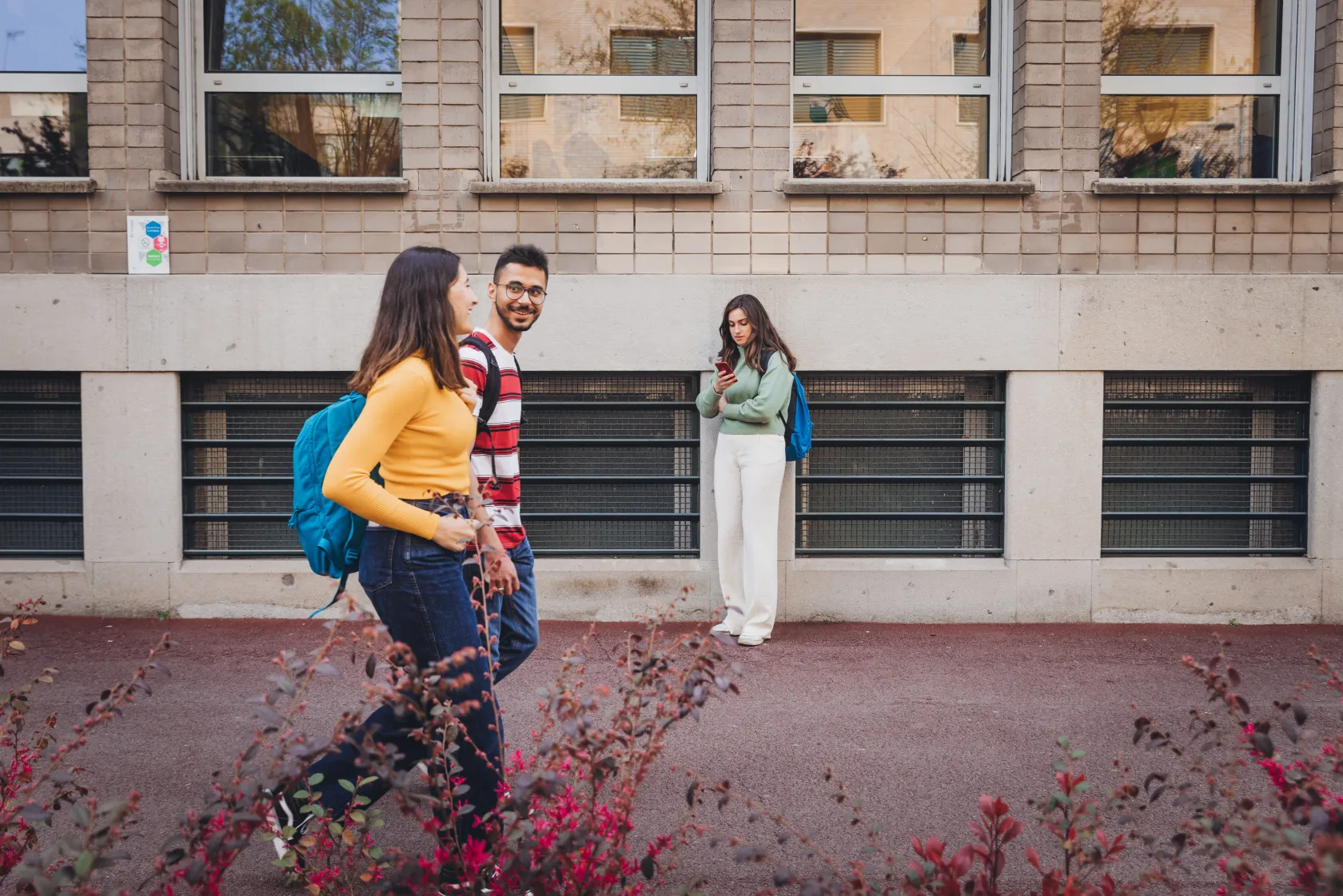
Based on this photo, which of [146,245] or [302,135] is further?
[302,135]

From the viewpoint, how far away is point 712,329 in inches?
285

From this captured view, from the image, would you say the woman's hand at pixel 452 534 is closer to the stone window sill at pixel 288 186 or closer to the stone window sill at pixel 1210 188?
the stone window sill at pixel 288 186

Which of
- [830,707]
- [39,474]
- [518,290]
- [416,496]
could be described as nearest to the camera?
[416,496]

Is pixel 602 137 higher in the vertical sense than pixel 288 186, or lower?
higher

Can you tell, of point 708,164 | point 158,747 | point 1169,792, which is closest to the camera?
point 1169,792

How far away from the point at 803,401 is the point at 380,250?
315cm

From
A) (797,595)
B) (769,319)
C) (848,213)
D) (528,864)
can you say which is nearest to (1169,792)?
(528,864)

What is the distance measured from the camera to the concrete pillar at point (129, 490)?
7242 mm

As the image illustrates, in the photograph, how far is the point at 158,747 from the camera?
4.65 metres

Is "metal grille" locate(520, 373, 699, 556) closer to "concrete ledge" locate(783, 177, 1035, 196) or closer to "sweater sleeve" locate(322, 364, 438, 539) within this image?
"concrete ledge" locate(783, 177, 1035, 196)

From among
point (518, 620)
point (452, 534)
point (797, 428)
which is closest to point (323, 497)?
point (452, 534)

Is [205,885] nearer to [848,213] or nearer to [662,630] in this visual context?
[662,630]

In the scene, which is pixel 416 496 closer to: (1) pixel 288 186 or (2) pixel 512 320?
(2) pixel 512 320

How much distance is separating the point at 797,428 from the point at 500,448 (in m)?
3.50
